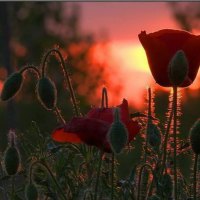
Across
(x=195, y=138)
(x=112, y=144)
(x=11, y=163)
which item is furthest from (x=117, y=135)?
(x=11, y=163)

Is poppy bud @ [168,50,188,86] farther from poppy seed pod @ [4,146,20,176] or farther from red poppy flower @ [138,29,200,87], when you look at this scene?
poppy seed pod @ [4,146,20,176]

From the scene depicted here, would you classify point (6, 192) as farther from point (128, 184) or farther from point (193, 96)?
point (193, 96)

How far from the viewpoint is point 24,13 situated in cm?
1300

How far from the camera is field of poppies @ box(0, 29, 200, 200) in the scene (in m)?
1.41

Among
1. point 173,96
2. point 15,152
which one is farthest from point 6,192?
point 173,96

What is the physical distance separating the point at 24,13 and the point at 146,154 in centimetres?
1157

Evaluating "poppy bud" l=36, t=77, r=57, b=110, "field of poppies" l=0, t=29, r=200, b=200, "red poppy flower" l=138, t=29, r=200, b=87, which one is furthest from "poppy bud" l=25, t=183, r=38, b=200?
"red poppy flower" l=138, t=29, r=200, b=87

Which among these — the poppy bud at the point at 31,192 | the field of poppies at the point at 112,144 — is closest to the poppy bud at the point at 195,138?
the field of poppies at the point at 112,144

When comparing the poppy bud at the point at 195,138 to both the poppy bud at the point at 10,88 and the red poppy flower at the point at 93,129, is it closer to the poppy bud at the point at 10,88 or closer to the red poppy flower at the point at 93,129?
the red poppy flower at the point at 93,129

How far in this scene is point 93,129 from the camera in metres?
1.46

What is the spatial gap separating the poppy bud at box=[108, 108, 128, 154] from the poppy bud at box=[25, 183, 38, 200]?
0.55 feet

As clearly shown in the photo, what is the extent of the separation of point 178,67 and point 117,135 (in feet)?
0.46

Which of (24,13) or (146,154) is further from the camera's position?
(24,13)

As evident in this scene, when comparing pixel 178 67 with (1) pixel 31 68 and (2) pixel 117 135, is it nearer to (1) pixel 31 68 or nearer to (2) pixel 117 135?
(2) pixel 117 135
